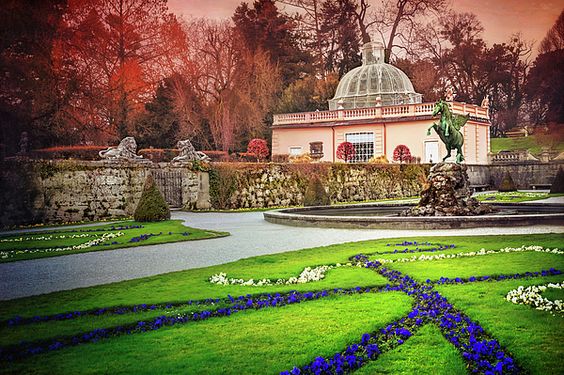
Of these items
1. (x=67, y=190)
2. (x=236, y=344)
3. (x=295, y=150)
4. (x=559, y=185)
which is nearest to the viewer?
(x=236, y=344)

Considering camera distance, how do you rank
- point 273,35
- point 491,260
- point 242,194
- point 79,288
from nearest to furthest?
point 79,288
point 491,260
point 242,194
point 273,35

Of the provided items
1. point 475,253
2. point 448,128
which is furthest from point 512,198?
point 475,253

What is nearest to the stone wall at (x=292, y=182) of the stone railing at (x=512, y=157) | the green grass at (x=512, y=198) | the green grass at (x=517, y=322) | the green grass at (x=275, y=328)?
the green grass at (x=512, y=198)

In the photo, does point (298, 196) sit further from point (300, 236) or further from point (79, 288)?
point (79, 288)

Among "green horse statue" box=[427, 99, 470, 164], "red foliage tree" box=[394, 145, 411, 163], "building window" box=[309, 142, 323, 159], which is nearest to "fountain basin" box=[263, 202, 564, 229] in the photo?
"green horse statue" box=[427, 99, 470, 164]

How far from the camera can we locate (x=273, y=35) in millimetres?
28875

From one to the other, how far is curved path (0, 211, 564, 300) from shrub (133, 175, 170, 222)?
2923 mm

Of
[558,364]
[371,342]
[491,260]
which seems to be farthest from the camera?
[491,260]

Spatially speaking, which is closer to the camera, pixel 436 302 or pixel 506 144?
pixel 436 302

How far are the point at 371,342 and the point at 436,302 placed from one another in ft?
4.51

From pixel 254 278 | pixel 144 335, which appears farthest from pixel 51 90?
pixel 144 335

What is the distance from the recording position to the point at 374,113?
130 ft

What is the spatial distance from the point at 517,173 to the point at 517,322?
1449 inches

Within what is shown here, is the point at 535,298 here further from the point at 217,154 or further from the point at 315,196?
the point at 217,154
